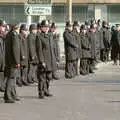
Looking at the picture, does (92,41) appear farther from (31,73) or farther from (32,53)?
(32,53)

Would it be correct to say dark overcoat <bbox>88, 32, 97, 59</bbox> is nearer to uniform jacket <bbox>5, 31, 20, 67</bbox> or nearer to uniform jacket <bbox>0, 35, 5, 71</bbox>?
uniform jacket <bbox>0, 35, 5, 71</bbox>

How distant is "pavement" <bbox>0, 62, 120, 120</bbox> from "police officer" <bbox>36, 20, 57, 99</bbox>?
455 mm

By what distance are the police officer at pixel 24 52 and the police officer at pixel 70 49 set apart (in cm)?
259

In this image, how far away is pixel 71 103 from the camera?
16.2m

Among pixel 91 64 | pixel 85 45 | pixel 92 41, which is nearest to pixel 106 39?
pixel 91 64

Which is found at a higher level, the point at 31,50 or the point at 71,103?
the point at 31,50

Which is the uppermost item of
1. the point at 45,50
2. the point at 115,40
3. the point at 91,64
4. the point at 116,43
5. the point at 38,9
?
the point at 38,9

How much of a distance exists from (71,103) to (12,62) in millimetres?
1736

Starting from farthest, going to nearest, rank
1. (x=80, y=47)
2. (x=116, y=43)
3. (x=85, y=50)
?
1. (x=116, y=43)
2. (x=85, y=50)
3. (x=80, y=47)

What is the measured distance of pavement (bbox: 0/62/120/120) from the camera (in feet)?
46.4

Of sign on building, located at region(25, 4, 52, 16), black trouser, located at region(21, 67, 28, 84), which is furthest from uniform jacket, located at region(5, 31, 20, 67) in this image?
sign on building, located at region(25, 4, 52, 16)

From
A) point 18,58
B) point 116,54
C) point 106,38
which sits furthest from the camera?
point 106,38

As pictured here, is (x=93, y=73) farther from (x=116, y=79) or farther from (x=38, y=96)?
(x=38, y=96)

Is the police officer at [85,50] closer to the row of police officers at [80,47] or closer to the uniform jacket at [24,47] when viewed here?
the row of police officers at [80,47]
